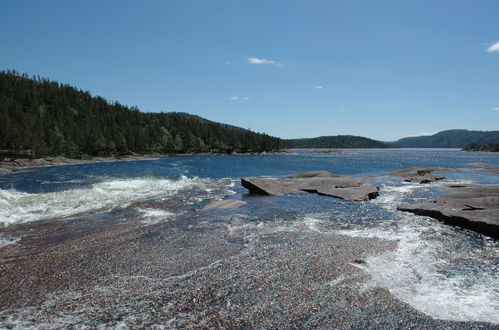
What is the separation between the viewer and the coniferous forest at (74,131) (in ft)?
318

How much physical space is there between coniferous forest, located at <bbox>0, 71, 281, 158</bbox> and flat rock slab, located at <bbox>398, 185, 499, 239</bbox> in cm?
10906

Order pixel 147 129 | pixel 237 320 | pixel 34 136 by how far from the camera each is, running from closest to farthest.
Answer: pixel 237 320 < pixel 34 136 < pixel 147 129

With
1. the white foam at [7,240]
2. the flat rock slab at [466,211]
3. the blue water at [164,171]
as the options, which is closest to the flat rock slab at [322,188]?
the flat rock slab at [466,211]

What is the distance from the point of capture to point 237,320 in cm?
759

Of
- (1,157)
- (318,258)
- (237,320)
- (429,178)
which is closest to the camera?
(237,320)

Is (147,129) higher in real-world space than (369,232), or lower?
higher

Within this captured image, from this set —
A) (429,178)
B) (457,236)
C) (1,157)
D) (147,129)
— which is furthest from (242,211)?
(147,129)

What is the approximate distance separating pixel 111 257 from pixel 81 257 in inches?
49.5

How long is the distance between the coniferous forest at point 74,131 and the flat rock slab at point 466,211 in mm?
109060

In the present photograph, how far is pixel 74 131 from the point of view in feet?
409

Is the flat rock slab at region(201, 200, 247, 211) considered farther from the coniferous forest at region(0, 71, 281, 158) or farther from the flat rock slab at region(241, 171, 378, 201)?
the coniferous forest at region(0, 71, 281, 158)

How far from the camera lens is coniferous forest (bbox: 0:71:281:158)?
96863 mm

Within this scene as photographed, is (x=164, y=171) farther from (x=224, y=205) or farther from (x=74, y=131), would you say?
(x=74, y=131)

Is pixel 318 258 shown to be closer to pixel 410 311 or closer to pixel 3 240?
pixel 410 311
